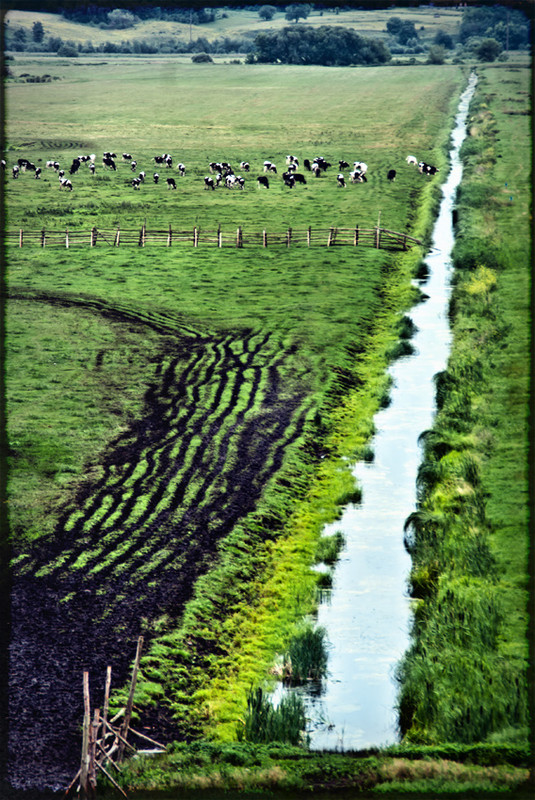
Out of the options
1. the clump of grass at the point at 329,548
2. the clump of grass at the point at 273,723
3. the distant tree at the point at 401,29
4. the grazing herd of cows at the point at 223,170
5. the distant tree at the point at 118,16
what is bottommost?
the clump of grass at the point at 273,723

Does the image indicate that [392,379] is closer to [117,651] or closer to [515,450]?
[515,450]

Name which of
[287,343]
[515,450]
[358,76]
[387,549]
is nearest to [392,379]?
[287,343]

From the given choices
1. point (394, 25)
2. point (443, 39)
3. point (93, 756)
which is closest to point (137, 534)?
point (93, 756)

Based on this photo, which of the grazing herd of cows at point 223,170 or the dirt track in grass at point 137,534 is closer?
the dirt track in grass at point 137,534

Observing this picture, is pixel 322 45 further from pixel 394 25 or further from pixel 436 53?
pixel 436 53

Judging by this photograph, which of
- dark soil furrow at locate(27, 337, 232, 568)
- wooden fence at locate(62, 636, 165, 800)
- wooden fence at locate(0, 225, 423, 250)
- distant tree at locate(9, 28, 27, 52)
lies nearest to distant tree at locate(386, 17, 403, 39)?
distant tree at locate(9, 28, 27, 52)

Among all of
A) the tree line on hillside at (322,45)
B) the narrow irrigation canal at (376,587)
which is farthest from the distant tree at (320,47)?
the narrow irrigation canal at (376,587)

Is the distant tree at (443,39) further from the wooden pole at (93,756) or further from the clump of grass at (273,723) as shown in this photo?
the wooden pole at (93,756)
